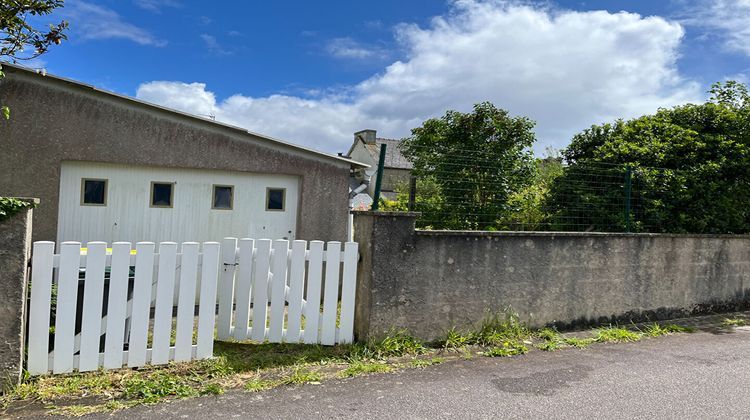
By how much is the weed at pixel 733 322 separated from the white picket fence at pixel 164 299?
5.44m

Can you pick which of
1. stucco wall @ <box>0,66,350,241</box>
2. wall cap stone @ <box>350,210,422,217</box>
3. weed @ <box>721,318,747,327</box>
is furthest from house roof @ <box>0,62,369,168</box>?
weed @ <box>721,318,747,327</box>

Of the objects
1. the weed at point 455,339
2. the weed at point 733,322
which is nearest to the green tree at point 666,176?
the weed at point 733,322

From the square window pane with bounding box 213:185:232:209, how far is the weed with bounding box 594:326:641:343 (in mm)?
5524

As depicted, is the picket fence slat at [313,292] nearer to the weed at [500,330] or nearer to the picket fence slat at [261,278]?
the picket fence slat at [261,278]

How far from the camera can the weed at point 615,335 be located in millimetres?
5738

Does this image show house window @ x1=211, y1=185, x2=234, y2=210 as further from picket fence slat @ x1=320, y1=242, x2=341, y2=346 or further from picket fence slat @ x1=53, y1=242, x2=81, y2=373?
picket fence slat @ x1=53, y1=242, x2=81, y2=373

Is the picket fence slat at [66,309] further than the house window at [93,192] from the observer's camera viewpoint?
No

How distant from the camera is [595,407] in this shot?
373 centimetres

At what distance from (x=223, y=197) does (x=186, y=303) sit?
3509 millimetres

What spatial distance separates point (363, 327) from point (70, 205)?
4.57 meters

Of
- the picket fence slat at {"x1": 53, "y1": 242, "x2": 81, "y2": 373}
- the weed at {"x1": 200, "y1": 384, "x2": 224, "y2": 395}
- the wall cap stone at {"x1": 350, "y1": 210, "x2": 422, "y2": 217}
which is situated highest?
the wall cap stone at {"x1": 350, "y1": 210, "x2": 422, "y2": 217}

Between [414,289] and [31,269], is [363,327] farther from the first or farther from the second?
[31,269]

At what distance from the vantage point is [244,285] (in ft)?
14.9

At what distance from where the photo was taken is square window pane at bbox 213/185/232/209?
745 centimetres
